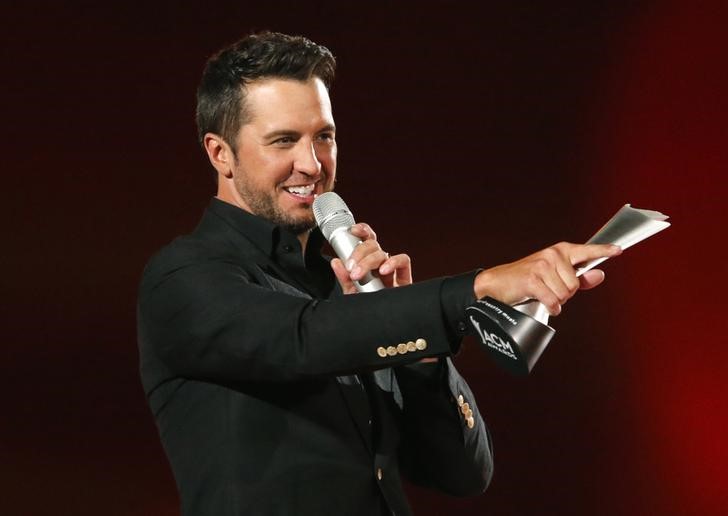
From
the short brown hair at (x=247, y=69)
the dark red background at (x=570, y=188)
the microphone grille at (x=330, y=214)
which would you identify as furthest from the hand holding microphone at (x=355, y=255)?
the dark red background at (x=570, y=188)

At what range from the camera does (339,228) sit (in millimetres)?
1371

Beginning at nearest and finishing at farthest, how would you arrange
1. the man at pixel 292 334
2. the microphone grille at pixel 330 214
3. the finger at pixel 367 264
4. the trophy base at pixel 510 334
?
1. the trophy base at pixel 510 334
2. the man at pixel 292 334
3. the finger at pixel 367 264
4. the microphone grille at pixel 330 214

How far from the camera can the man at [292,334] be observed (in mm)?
1124

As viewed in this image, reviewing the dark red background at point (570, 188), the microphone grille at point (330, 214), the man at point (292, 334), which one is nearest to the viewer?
the man at point (292, 334)

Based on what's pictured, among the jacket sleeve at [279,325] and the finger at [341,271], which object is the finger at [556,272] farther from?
the finger at [341,271]

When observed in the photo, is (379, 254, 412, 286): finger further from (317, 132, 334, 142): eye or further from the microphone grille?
(317, 132, 334, 142): eye

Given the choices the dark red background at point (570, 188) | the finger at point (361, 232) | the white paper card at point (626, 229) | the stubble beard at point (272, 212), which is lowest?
the dark red background at point (570, 188)

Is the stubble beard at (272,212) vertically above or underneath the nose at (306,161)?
underneath

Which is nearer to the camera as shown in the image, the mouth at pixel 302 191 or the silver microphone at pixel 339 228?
the silver microphone at pixel 339 228

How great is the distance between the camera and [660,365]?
2990 mm

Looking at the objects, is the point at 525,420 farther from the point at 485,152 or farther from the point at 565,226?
the point at 485,152

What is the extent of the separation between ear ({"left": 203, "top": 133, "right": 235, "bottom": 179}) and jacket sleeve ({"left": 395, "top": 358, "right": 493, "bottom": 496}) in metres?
0.41

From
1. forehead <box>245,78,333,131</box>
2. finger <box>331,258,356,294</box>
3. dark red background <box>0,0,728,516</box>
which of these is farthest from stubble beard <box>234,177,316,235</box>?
dark red background <box>0,0,728,516</box>

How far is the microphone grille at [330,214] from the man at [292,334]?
4 centimetres
